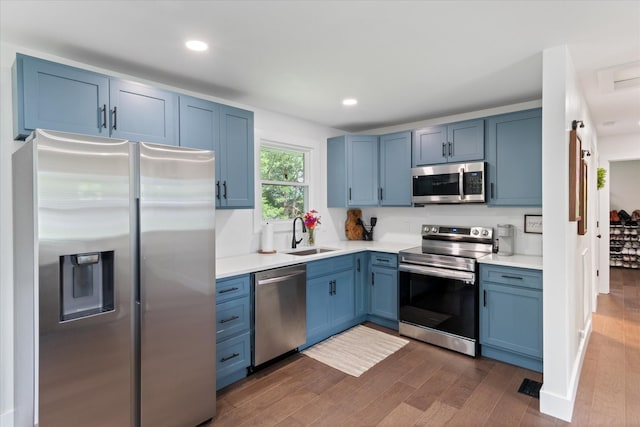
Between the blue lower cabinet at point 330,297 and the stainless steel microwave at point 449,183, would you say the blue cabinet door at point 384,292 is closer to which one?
the blue lower cabinet at point 330,297

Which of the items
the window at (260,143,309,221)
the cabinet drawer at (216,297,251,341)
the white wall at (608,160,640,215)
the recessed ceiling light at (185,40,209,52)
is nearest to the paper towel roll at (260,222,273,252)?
the window at (260,143,309,221)

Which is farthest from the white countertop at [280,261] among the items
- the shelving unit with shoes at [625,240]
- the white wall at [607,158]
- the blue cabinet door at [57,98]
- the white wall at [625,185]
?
the white wall at [625,185]

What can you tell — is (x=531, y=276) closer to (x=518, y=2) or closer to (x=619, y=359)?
(x=619, y=359)

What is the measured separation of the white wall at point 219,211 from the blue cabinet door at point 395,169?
75 cm

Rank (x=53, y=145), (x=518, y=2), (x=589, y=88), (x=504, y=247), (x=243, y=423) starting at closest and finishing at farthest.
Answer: (x=53, y=145)
(x=518, y=2)
(x=243, y=423)
(x=589, y=88)
(x=504, y=247)

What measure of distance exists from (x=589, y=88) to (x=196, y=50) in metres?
3.32

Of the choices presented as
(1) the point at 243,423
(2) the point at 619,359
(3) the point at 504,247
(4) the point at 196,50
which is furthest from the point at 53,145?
(2) the point at 619,359

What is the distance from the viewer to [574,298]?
2619 mm

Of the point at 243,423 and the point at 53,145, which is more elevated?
the point at 53,145

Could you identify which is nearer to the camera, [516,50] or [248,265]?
[516,50]

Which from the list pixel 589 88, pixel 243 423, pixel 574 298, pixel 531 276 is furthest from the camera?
pixel 589 88

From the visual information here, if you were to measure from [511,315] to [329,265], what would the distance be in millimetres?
1691

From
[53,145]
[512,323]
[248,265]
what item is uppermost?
[53,145]

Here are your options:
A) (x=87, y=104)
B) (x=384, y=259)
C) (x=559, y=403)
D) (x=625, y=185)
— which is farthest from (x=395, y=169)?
(x=625, y=185)
